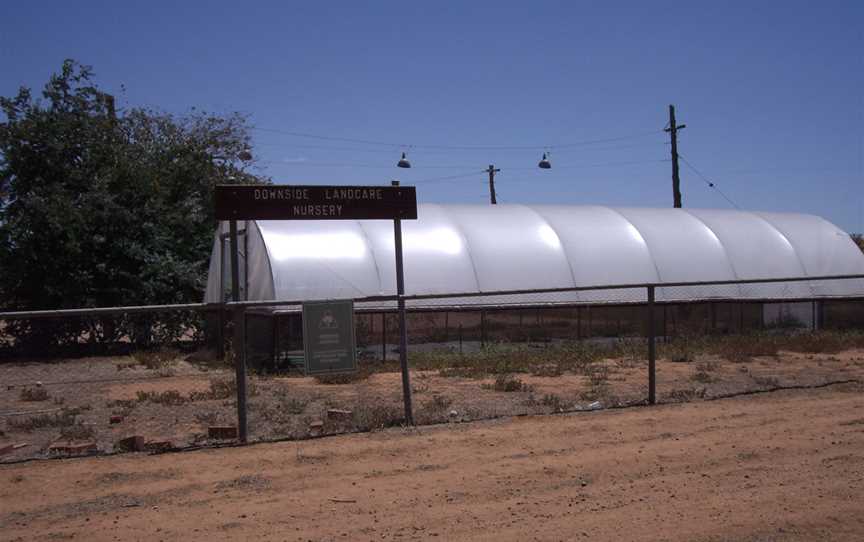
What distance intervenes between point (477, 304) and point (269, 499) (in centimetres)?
1330

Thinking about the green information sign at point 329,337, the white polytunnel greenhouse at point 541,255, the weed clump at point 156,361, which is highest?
the white polytunnel greenhouse at point 541,255

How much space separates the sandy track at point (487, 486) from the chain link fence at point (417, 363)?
0.92m

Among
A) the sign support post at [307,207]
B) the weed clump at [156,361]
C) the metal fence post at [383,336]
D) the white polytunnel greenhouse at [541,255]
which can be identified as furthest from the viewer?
the white polytunnel greenhouse at [541,255]

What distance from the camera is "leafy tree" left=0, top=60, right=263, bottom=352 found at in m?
21.8

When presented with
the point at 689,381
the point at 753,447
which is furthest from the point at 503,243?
the point at 753,447

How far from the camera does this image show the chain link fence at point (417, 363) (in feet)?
32.4

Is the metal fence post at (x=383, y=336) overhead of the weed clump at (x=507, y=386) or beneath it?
overhead

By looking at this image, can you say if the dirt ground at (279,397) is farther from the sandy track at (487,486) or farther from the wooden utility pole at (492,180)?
the wooden utility pole at (492,180)

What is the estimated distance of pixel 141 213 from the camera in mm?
23516

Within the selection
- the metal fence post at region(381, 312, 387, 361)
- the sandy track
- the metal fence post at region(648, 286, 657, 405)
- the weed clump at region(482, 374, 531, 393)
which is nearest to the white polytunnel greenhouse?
the metal fence post at region(381, 312, 387, 361)

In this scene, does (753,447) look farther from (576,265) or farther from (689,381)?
(576,265)

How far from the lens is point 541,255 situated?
74.5 ft

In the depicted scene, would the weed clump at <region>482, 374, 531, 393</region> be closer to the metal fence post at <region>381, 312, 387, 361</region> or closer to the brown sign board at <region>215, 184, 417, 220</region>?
the brown sign board at <region>215, 184, 417, 220</region>

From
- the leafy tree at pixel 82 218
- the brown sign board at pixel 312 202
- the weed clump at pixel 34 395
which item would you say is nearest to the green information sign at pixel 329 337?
the brown sign board at pixel 312 202
